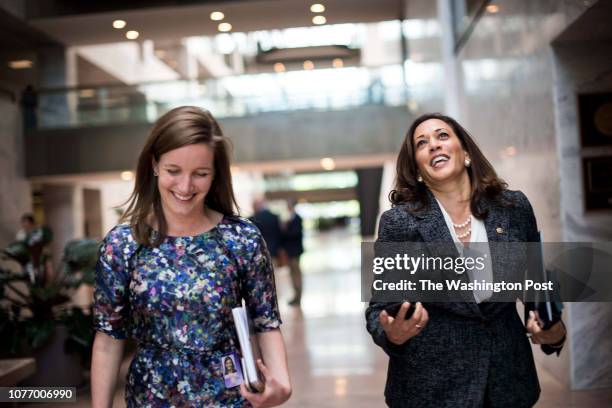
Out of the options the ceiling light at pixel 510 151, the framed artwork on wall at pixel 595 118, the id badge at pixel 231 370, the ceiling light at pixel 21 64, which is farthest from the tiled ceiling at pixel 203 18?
the id badge at pixel 231 370

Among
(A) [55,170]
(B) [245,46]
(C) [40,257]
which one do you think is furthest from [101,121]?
(B) [245,46]

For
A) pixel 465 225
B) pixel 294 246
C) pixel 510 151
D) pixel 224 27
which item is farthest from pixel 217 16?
pixel 465 225

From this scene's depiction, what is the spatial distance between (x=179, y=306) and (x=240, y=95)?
1579 centimetres

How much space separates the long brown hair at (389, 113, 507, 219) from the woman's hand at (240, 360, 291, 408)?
816 mm

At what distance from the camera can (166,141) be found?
6.92ft

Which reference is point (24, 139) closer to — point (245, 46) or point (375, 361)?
point (375, 361)

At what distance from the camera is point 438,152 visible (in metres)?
2.47

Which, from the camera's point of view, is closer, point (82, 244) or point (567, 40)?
point (567, 40)

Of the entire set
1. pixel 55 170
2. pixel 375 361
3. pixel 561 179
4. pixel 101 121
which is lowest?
pixel 375 361

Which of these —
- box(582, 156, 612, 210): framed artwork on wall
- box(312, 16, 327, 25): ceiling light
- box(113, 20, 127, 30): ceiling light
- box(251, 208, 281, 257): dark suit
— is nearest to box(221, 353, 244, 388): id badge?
box(582, 156, 612, 210): framed artwork on wall

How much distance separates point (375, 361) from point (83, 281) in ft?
10.3

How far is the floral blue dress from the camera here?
204 cm

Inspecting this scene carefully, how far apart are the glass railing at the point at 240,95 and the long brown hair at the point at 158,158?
49.7 ft

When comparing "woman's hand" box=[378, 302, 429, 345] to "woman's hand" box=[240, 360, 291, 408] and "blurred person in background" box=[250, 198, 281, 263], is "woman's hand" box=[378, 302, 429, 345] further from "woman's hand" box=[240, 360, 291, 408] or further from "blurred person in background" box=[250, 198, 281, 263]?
"blurred person in background" box=[250, 198, 281, 263]
